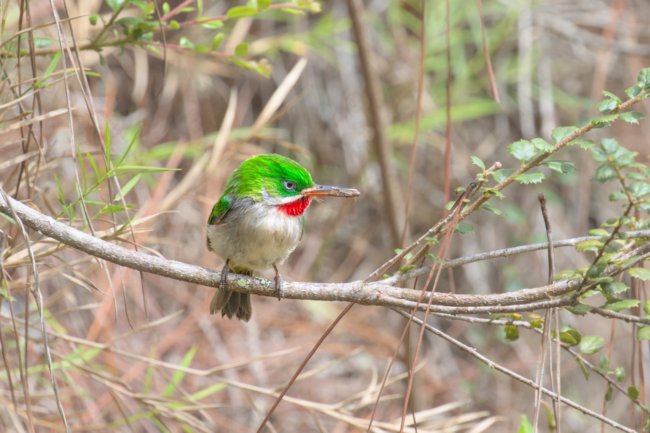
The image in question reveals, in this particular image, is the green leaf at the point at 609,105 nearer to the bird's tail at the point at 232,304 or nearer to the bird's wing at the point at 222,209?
the bird's wing at the point at 222,209

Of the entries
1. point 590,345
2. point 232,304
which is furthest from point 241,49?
point 590,345

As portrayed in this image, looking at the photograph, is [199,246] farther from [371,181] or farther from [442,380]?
[442,380]

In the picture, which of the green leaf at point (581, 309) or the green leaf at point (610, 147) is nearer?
the green leaf at point (610, 147)

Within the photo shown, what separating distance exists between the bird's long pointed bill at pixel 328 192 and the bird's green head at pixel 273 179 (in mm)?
37

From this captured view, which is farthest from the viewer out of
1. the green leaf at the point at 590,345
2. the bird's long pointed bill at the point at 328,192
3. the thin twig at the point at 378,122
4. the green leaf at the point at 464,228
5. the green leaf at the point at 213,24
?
the thin twig at the point at 378,122

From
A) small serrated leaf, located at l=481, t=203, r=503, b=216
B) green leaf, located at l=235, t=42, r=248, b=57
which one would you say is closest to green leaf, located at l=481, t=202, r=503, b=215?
small serrated leaf, located at l=481, t=203, r=503, b=216

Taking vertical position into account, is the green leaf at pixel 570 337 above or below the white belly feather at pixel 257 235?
below

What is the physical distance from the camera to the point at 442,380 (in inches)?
222

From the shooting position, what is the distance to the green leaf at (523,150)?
1918mm

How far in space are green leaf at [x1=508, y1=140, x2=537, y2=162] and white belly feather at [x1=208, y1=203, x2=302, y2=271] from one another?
123 cm

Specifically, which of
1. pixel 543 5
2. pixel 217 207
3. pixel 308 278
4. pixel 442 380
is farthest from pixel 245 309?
pixel 543 5

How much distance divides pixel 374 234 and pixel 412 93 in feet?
3.55

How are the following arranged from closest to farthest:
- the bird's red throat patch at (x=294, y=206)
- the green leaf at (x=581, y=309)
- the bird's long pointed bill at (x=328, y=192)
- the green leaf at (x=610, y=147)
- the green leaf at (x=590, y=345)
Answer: the green leaf at (x=610, y=147)
the green leaf at (x=581, y=309)
the green leaf at (x=590, y=345)
the bird's long pointed bill at (x=328, y=192)
the bird's red throat patch at (x=294, y=206)

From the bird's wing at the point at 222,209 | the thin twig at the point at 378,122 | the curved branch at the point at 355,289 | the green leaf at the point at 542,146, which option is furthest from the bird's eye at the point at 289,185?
the thin twig at the point at 378,122
